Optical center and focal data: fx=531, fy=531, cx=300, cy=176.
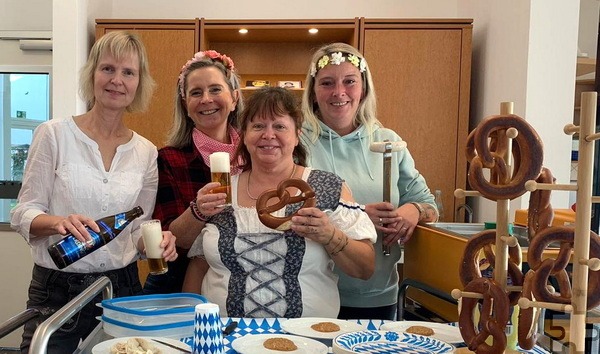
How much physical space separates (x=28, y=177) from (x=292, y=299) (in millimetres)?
1091

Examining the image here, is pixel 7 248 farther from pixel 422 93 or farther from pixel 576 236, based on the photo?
pixel 576 236

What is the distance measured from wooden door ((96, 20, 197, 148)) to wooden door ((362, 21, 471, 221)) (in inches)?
51.6

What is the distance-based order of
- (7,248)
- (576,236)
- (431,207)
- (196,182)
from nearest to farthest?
1. (576,236)
2. (196,182)
3. (431,207)
4. (7,248)

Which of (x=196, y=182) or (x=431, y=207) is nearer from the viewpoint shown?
(x=196, y=182)

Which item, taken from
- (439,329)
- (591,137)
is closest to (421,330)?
(439,329)

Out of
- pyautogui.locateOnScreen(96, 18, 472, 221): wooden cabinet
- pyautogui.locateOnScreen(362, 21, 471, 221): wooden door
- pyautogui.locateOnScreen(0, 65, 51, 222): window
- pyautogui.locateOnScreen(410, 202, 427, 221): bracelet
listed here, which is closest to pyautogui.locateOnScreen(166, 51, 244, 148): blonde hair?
pyautogui.locateOnScreen(410, 202, 427, 221): bracelet

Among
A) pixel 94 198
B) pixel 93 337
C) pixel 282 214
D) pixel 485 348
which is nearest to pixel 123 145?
pixel 94 198

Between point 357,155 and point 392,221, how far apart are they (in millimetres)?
330

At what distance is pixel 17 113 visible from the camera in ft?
14.2

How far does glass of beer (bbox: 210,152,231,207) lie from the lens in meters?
1.75

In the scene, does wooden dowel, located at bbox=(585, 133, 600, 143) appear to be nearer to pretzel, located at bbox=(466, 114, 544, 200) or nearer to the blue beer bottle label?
pretzel, located at bbox=(466, 114, 544, 200)

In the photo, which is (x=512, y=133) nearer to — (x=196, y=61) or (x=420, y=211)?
(x=420, y=211)

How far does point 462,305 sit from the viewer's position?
1127 mm

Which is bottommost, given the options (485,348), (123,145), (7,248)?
(7,248)
